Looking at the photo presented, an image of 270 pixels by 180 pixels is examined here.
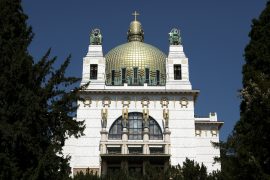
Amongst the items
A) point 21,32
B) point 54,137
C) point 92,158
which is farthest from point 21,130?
point 92,158

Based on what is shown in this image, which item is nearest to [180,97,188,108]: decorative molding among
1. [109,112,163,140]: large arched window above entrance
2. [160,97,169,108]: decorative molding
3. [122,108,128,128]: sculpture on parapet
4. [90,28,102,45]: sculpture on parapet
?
[160,97,169,108]: decorative molding

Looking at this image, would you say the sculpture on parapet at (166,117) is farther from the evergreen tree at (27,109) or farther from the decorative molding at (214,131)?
the evergreen tree at (27,109)

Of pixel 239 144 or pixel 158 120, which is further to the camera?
pixel 158 120

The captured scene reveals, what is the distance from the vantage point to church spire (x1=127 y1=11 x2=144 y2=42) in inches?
2435

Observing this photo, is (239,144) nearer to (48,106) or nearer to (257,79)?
(257,79)

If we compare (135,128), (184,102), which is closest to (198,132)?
(184,102)

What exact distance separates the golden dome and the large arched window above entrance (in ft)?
15.3

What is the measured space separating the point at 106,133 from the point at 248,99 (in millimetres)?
33528

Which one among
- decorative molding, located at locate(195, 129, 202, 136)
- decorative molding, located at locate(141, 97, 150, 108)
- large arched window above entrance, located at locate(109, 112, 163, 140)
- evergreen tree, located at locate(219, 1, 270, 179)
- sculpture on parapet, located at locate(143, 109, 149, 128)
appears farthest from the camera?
decorative molding, located at locate(195, 129, 202, 136)

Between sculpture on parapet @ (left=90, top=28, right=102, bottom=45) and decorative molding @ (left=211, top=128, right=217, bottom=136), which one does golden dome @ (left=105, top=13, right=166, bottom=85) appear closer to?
sculpture on parapet @ (left=90, top=28, right=102, bottom=45)

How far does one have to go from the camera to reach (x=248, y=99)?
16.9 metres

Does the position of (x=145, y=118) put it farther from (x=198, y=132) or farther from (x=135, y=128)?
(x=198, y=132)

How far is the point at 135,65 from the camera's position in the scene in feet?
184

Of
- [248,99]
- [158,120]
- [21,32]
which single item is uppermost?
[158,120]
